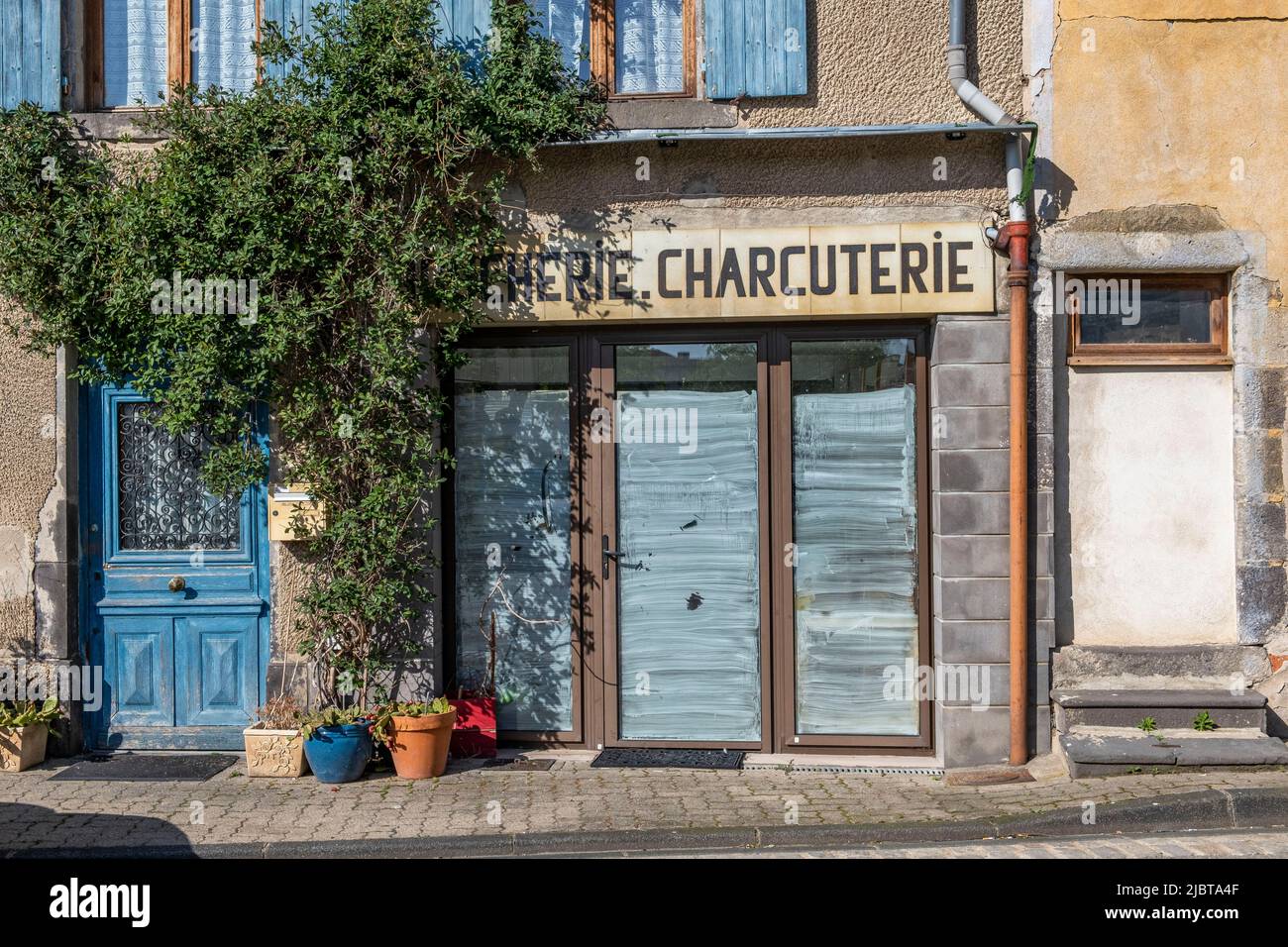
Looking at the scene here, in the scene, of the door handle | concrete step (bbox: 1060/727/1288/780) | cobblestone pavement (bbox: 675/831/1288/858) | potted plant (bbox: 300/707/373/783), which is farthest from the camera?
the door handle

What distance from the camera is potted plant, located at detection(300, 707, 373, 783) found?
7.10m

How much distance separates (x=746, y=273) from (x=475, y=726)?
322 cm

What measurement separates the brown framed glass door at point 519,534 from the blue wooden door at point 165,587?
1.29 m

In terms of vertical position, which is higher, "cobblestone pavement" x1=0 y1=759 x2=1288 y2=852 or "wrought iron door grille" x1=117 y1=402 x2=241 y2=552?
"wrought iron door grille" x1=117 y1=402 x2=241 y2=552

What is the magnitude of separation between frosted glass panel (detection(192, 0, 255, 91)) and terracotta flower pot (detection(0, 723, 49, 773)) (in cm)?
410

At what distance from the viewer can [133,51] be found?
792 centimetres

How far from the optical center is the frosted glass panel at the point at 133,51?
7891 mm

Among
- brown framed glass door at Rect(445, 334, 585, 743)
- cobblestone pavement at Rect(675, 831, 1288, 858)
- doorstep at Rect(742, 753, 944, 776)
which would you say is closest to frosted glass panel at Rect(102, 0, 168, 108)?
brown framed glass door at Rect(445, 334, 585, 743)

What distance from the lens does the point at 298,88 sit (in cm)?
741

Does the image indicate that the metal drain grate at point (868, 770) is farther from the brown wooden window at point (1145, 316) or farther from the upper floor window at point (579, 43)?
the upper floor window at point (579, 43)

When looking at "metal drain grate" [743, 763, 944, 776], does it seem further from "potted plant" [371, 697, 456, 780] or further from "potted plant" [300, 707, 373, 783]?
"potted plant" [300, 707, 373, 783]

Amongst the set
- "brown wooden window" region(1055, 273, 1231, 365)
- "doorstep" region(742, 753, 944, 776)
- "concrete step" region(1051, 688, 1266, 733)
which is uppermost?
"brown wooden window" region(1055, 273, 1231, 365)

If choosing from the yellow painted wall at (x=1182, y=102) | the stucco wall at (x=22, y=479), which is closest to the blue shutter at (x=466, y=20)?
the stucco wall at (x=22, y=479)

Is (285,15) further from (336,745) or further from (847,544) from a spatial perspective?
(847,544)
